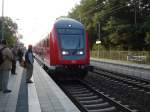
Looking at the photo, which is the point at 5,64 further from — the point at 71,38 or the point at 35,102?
the point at 71,38

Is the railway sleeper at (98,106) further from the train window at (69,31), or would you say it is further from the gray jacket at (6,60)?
the train window at (69,31)

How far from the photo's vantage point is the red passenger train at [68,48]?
22609 mm

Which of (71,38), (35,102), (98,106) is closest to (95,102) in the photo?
(98,106)

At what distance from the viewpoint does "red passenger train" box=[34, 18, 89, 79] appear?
22.6 m

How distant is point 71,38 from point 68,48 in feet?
2.37

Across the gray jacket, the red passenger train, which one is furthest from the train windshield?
the gray jacket

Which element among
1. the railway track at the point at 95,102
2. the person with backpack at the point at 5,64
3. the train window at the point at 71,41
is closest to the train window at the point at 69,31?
the train window at the point at 71,41

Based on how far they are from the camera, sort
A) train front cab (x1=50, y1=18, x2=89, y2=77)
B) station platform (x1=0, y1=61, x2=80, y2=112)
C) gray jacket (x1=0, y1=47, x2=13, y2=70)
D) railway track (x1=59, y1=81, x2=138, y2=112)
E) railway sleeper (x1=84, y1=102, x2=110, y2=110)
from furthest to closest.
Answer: train front cab (x1=50, y1=18, x2=89, y2=77) → gray jacket (x1=0, y1=47, x2=13, y2=70) → railway sleeper (x1=84, y1=102, x2=110, y2=110) → railway track (x1=59, y1=81, x2=138, y2=112) → station platform (x1=0, y1=61, x2=80, y2=112)

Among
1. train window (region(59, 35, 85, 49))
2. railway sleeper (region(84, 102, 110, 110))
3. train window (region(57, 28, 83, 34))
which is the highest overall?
train window (region(57, 28, 83, 34))

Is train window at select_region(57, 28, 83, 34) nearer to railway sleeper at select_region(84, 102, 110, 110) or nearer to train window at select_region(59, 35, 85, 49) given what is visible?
train window at select_region(59, 35, 85, 49)

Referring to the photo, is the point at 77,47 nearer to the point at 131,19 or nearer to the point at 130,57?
the point at 130,57

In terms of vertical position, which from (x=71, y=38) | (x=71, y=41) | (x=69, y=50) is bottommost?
(x=69, y=50)

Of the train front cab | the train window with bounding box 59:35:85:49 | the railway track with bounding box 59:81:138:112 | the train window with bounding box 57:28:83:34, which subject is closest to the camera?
the railway track with bounding box 59:81:138:112

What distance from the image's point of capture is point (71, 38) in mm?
23375
